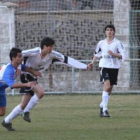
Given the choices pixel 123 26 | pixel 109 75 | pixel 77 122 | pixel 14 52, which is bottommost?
pixel 77 122

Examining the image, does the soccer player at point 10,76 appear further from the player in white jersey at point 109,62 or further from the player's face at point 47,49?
the player in white jersey at point 109,62

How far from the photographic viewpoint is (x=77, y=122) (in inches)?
520

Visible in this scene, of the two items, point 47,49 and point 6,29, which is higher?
point 47,49

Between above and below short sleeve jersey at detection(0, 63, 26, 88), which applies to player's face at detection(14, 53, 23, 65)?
above

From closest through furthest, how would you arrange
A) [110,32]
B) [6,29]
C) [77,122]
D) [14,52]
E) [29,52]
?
[14,52], [29,52], [77,122], [110,32], [6,29]

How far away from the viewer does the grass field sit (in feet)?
36.3

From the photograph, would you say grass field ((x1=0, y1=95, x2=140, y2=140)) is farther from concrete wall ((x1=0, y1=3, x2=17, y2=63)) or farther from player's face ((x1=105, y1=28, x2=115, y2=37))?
concrete wall ((x1=0, y1=3, x2=17, y2=63))

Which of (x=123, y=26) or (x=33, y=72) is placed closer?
(x=33, y=72)

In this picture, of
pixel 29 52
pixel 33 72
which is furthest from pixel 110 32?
pixel 33 72

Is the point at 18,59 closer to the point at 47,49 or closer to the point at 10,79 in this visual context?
the point at 10,79

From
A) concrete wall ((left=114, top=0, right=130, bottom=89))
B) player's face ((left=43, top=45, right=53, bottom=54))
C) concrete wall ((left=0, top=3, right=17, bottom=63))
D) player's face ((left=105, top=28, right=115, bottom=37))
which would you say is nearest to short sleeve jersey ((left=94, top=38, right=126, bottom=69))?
player's face ((left=105, top=28, right=115, bottom=37))

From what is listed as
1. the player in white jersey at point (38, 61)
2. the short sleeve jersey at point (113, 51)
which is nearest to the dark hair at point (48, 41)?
the player in white jersey at point (38, 61)

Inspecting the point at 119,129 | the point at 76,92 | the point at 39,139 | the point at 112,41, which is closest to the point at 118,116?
the point at 112,41

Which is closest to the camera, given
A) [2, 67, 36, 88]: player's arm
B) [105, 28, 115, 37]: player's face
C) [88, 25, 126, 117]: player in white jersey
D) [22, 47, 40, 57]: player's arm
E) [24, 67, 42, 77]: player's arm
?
[2, 67, 36, 88]: player's arm
